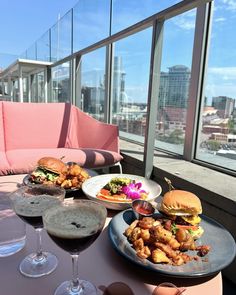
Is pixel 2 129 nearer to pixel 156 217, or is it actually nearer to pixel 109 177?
pixel 109 177

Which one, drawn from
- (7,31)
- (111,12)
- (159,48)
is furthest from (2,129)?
(7,31)

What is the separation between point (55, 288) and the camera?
61 centimetres

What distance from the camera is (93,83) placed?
478cm

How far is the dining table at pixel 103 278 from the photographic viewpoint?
61 cm

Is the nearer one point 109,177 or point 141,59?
point 109,177

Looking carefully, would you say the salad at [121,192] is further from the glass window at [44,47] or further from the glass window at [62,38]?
the glass window at [44,47]

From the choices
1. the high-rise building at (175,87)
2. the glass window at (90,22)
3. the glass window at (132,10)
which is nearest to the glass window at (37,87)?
the glass window at (90,22)

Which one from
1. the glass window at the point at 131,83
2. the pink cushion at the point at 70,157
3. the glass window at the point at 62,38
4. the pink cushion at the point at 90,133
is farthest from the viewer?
the glass window at the point at 62,38

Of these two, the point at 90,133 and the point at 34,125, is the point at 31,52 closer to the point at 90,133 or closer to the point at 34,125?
the point at 34,125

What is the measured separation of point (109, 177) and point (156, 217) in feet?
1.68

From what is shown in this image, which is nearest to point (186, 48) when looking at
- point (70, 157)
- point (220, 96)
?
point (220, 96)

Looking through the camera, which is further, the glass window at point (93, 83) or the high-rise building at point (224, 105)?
the glass window at point (93, 83)

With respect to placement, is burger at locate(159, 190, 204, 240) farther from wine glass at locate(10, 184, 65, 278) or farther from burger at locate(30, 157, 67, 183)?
burger at locate(30, 157, 67, 183)

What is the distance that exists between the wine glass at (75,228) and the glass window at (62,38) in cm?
542
